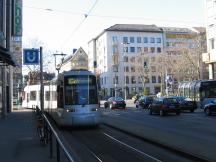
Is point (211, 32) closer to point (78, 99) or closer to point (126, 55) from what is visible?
point (78, 99)

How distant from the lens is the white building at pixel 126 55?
123812 mm

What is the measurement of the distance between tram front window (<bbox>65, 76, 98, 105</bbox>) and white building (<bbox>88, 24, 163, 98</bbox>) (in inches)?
3818

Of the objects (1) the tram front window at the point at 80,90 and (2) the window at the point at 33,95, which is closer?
(1) the tram front window at the point at 80,90

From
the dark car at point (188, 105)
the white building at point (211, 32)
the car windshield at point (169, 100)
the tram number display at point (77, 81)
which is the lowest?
the dark car at point (188, 105)

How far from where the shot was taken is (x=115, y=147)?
14891 millimetres

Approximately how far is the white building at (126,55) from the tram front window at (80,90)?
97.0 metres

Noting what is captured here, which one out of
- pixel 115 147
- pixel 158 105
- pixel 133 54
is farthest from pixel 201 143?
pixel 133 54

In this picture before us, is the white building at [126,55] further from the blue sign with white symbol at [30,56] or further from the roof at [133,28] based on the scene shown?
the blue sign with white symbol at [30,56]

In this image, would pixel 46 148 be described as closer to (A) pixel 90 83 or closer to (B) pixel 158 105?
(A) pixel 90 83

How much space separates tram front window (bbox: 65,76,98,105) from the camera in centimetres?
2197

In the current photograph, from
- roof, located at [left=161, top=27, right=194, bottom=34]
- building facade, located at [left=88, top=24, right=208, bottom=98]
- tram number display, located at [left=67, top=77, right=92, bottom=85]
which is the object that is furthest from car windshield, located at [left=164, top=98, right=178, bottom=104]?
roof, located at [left=161, top=27, right=194, bottom=34]

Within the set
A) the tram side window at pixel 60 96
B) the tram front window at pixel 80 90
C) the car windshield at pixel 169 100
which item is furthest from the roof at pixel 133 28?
the tram front window at pixel 80 90

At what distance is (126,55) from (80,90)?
105086 millimetres

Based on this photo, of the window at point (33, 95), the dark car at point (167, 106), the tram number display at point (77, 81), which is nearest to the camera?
the tram number display at point (77, 81)
